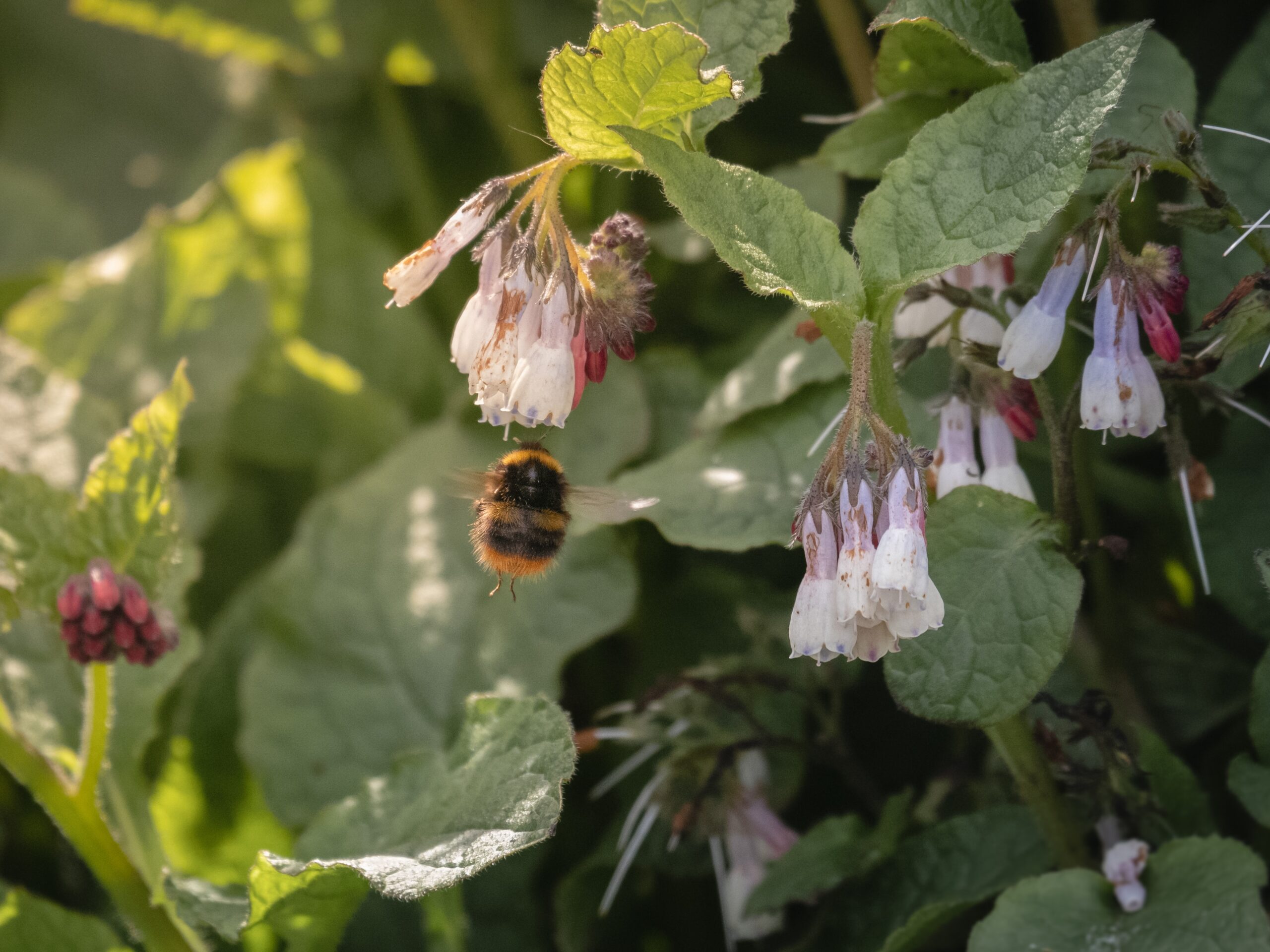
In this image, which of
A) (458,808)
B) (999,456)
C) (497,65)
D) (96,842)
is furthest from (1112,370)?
(497,65)

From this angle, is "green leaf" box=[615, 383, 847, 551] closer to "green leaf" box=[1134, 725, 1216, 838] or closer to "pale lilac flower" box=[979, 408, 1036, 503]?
"pale lilac flower" box=[979, 408, 1036, 503]

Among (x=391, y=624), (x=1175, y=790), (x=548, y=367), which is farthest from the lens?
(x=391, y=624)

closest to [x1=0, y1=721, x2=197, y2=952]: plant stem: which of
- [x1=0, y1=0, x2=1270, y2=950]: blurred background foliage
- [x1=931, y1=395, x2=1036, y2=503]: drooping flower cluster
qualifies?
[x1=0, y1=0, x2=1270, y2=950]: blurred background foliage

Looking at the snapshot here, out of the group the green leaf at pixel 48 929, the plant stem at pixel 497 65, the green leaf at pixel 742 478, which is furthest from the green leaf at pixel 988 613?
the plant stem at pixel 497 65

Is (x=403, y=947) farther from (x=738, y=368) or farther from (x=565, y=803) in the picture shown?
(x=738, y=368)

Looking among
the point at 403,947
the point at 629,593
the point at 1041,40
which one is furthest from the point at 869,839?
the point at 1041,40

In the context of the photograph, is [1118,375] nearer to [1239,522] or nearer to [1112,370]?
[1112,370]
